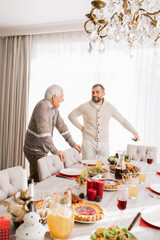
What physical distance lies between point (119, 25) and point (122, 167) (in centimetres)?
108

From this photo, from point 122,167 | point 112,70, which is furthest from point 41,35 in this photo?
point 122,167

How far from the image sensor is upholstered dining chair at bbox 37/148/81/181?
200 cm

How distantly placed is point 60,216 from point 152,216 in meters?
0.50

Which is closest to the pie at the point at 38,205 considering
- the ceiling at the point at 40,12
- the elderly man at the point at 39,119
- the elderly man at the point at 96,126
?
the elderly man at the point at 39,119

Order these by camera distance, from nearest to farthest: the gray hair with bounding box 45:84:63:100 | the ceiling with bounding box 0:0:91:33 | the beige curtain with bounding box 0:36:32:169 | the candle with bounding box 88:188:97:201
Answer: the candle with bounding box 88:188:97:201, the gray hair with bounding box 45:84:63:100, the ceiling with bounding box 0:0:91:33, the beige curtain with bounding box 0:36:32:169

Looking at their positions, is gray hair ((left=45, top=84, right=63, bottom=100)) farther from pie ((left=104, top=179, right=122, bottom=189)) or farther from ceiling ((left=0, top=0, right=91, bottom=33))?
pie ((left=104, top=179, right=122, bottom=189))

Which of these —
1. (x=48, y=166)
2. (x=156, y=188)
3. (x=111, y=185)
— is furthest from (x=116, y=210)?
(x=48, y=166)

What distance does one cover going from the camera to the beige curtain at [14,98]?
4438 millimetres

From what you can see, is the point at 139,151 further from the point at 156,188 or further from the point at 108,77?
the point at 108,77

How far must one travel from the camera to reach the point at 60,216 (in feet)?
3.21

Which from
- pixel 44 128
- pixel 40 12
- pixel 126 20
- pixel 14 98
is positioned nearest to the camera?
pixel 126 20

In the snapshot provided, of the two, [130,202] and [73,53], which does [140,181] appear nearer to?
[130,202]

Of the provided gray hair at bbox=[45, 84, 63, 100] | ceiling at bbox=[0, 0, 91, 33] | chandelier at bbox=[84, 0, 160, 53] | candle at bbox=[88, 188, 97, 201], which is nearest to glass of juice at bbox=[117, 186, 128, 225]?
candle at bbox=[88, 188, 97, 201]

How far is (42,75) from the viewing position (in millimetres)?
4375
